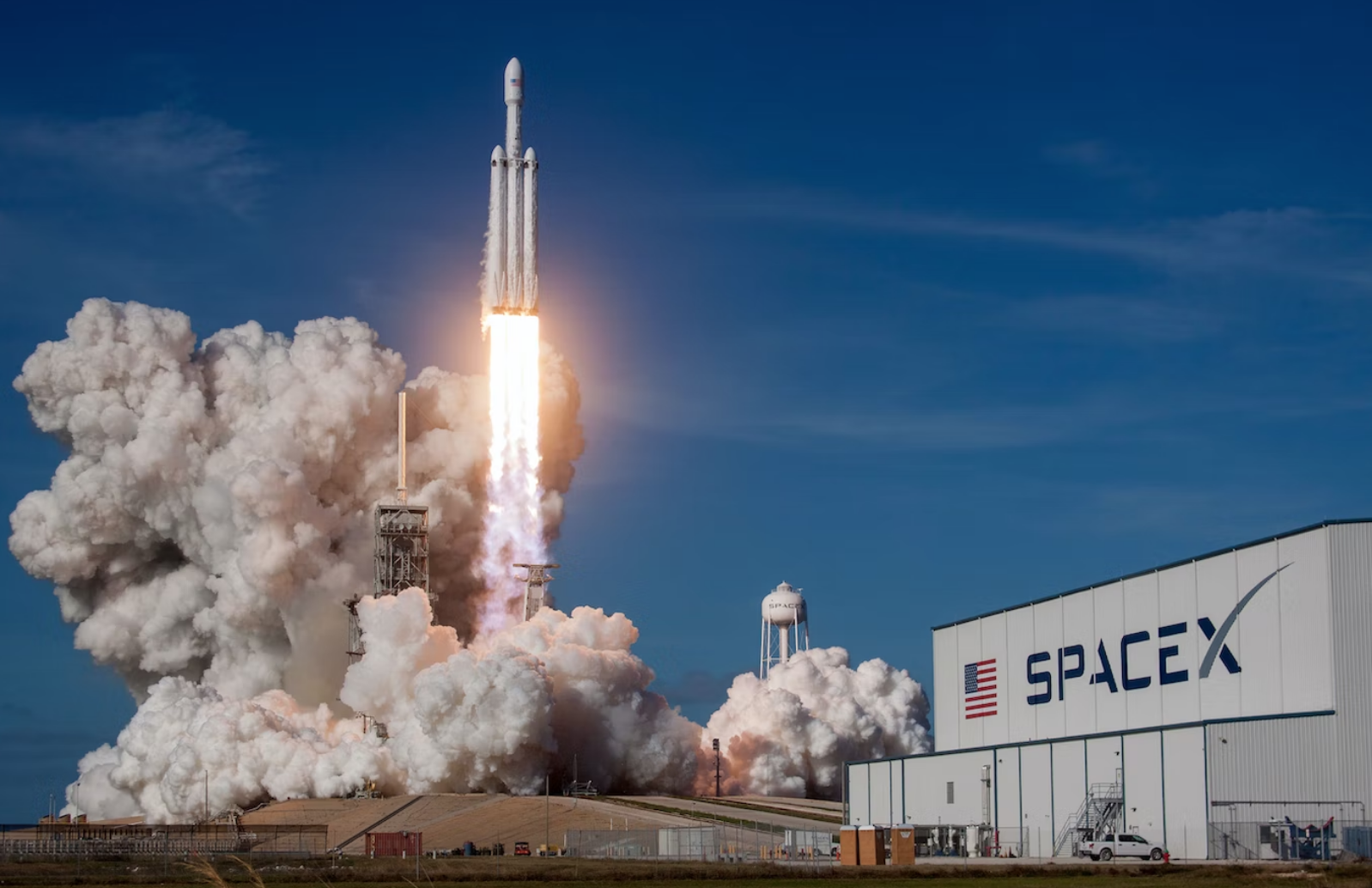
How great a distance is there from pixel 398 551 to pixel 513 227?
64.2ft

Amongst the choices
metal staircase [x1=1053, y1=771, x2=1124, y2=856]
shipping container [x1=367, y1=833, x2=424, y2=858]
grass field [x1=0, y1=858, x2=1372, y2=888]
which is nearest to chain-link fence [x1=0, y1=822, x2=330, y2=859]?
shipping container [x1=367, y1=833, x2=424, y2=858]

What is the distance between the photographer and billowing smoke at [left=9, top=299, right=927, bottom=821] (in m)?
101

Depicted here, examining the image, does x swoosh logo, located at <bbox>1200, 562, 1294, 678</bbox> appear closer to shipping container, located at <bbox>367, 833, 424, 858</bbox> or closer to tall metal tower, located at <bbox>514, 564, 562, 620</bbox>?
shipping container, located at <bbox>367, 833, 424, 858</bbox>

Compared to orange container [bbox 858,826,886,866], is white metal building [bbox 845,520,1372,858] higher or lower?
higher

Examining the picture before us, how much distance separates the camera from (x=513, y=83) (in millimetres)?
98625

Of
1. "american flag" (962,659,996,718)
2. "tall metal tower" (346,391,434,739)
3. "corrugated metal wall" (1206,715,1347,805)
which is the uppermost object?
"tall metal tower" (346,391,434,739)

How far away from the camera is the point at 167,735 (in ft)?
335

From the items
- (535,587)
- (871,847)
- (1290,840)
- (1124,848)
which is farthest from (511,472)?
(1290,840)

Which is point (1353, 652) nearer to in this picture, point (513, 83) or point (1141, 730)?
point (1141, 730)

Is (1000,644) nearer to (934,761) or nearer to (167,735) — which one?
(934,761)

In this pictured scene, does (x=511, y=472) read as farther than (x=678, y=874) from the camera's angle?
Yes

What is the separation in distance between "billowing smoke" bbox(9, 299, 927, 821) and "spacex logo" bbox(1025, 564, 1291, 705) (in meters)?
30.1

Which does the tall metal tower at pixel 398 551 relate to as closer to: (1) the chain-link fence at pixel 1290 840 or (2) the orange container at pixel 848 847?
(2) the orange container at pixel 848 847

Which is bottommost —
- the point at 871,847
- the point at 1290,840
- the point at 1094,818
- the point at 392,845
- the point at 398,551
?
the point at 392,845
